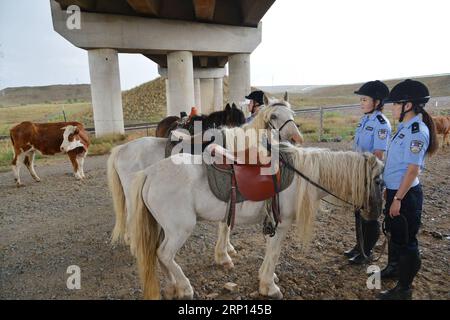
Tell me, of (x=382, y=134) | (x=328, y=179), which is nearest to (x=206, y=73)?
(x=382, y=134)

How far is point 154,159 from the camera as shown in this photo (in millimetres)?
3801

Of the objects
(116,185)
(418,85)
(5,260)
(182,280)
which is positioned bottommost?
(5,260)

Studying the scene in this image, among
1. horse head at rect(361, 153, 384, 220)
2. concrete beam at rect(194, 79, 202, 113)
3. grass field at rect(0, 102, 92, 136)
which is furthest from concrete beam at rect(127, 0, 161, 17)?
grass field at rect(0, 102, 92, 136)

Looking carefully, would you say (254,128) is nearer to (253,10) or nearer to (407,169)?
(407,169)

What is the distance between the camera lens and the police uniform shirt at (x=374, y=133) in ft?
9.74

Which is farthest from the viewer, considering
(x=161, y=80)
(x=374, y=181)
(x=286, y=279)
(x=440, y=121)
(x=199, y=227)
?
(x=161, y=80)

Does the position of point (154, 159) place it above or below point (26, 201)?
above

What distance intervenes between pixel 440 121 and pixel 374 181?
9061 mm

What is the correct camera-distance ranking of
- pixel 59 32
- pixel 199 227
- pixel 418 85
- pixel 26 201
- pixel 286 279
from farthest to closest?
pixel 59 32 < pixel 26 201 < pixel 199 227 < pixel 286 279 < pixel 418 85

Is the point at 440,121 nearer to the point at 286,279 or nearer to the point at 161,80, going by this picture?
the point at 286,279

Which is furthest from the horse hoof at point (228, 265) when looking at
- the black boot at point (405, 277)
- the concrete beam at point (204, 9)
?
the concrete beam at point (204, 9)

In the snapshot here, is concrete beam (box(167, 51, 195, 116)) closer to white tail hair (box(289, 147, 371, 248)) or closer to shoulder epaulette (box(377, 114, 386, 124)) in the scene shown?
shoulder epaulette (box(377, 114, 386, 124))

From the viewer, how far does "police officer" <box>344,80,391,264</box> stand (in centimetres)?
298

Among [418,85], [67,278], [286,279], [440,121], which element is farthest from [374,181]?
[440,121]
